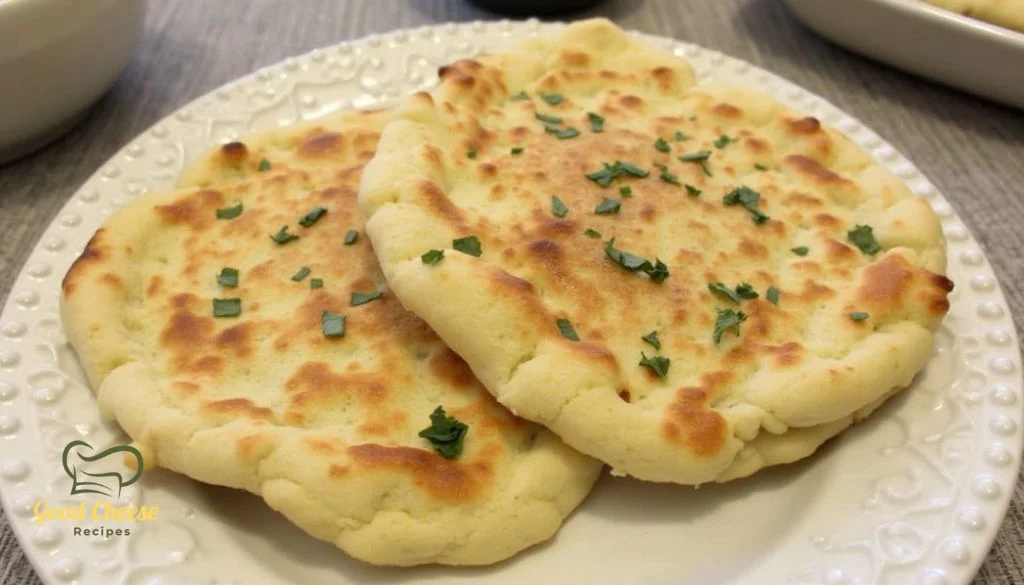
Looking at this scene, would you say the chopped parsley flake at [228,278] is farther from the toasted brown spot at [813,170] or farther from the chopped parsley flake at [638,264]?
the toasted brown spot at [813,170]

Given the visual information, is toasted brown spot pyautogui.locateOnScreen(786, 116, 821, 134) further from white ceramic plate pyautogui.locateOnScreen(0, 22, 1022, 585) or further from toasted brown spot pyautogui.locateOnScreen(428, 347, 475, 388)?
toasted brown spot pyautogui.locateOnScreen(428, 347, 475, 388)

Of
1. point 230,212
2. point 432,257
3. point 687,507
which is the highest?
point 432,257

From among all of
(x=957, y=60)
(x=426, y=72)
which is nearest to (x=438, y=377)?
(x=426, y=72)

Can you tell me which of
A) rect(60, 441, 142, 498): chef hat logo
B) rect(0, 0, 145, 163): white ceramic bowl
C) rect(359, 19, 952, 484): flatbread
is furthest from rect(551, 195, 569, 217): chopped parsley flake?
rect(0, 0, 145, 163): white ceramic bowl

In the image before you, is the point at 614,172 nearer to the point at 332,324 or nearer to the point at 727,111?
the point at 727,111

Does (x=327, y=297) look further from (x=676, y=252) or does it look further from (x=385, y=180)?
(x=676, y=252)

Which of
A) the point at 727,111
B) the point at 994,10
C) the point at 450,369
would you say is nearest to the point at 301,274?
the point at 450,369
